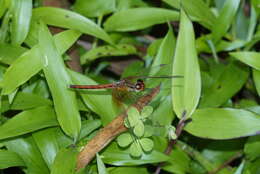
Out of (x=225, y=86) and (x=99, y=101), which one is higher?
(x=99, y=101)

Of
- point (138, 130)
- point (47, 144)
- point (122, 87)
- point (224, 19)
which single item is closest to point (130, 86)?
point (122, 87)

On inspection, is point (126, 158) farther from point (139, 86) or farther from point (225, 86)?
point (225, 86)

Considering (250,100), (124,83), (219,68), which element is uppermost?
(124,83)

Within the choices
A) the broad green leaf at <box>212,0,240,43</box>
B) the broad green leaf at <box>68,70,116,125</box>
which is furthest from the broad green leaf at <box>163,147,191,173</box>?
the broad green leaf at <box>212,0,240,43</box>

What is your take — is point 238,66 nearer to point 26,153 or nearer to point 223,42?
point 223,42

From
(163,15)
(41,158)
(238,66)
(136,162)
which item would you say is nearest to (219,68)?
(238,66)

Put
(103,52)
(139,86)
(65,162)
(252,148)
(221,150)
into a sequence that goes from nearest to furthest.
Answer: (65,162) → (139,86) → (252,148) → (221,150) → (103,52)
